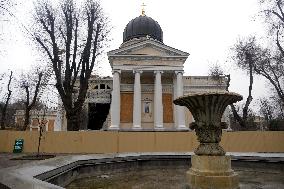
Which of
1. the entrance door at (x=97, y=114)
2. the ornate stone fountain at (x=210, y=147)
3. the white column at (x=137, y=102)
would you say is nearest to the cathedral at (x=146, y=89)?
the white column at (x=137, y=102)

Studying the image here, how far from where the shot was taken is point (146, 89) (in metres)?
42.4

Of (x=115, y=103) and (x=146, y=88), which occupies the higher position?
(x=146, y=88)

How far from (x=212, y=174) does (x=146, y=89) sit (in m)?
35.0

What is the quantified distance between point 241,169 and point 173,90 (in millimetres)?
30063

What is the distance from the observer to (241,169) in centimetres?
1195

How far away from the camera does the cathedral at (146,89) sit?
38.5 m

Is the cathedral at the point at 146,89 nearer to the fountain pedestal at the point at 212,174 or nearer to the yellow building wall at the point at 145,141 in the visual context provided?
the yellow building wall at the point at 145,141

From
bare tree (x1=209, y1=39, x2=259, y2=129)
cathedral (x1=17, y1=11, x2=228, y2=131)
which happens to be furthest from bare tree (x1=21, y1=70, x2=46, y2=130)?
bare tree (x1=209, y1=39, x2=259, y2=129)

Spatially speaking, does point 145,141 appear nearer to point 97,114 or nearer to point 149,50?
point 149,50

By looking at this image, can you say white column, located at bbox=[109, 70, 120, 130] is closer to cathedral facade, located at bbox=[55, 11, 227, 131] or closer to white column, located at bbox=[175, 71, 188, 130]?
cathedral facade, located at bbox=[55, 11, 227, 131]

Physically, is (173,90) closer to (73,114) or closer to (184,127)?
(184,127)

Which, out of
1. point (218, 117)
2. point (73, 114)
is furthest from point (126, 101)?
point (218, 117)

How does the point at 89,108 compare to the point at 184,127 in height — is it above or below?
above

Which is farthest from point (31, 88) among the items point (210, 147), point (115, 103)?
point (210, 147)
